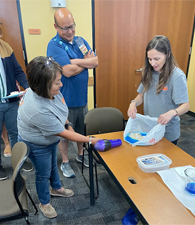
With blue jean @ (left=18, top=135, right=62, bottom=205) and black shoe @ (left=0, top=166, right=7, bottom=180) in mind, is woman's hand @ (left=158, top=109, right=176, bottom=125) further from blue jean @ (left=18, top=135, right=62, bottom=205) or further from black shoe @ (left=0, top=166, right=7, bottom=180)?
black shoe @ (left=0, top=166, right=7, bottom=180)

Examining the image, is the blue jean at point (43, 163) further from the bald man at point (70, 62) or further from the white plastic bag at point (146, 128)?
the white plastic bag at point (146, 128)

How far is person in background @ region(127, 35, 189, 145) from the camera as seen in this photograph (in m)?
1.30

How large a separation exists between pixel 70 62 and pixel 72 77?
152 mm

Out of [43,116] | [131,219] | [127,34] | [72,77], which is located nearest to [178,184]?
[131,219]

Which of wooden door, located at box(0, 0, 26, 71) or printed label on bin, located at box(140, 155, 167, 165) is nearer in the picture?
printed label on bin, located at box(140, 155, 167, 165)

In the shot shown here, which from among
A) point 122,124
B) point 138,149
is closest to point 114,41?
point 122,124

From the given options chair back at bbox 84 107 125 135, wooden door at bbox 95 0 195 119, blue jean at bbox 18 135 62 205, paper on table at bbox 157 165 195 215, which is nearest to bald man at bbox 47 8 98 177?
chair back at bbox 84 107 125 135

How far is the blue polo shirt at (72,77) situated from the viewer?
1.73 m

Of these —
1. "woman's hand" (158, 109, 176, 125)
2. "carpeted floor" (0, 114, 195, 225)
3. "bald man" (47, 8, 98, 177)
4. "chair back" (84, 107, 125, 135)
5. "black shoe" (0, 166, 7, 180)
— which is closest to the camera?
"woman's hand" (158, 109, 176, 125)

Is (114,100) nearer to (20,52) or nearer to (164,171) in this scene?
(20,52)

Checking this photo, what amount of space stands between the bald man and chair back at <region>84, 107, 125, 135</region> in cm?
18

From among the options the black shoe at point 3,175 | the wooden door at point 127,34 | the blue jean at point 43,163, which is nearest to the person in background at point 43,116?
the blue jean at point 43,163

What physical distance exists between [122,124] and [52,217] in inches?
42.1

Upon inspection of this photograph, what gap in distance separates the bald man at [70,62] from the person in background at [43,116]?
33 cm
